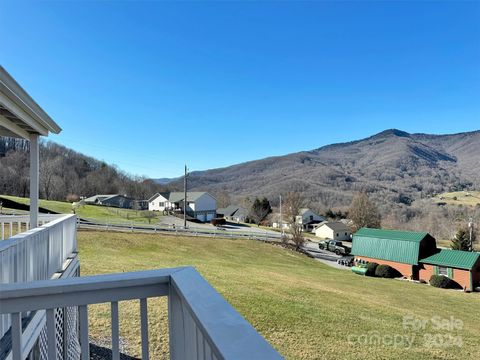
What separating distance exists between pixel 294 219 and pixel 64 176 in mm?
44809

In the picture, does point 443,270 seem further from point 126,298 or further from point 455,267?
point 126,298

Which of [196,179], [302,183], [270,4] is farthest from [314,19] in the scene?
[196,179]

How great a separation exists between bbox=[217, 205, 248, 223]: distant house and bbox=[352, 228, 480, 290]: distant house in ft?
116

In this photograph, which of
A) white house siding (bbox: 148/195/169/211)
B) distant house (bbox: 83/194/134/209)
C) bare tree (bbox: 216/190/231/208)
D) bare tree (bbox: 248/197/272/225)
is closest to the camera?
white house siding (bbox: 148/195/169/211)

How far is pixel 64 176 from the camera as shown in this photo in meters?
57.8

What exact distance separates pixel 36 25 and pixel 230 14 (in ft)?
26.4

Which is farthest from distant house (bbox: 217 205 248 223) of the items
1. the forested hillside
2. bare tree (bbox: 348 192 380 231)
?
bare tree (bbox: 348 192 380 231)

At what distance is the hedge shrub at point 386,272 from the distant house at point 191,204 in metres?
31.7

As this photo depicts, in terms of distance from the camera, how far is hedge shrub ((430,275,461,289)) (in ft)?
72.3

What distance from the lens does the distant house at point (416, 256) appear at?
2203 cm

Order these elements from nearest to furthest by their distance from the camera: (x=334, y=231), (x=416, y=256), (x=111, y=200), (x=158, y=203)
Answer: (x=416, y=256) → (x=334, y=231) → (x=158, y=203) → (x=111, y=200)

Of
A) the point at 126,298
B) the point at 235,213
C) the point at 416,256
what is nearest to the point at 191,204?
the point at 235,213

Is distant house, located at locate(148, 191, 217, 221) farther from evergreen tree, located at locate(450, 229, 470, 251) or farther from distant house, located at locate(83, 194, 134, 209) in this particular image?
evergreen tree, located at locate(450, 229, 470, 251)

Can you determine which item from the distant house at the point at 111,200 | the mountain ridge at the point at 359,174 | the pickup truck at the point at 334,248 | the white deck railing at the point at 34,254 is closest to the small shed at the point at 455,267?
the pickup truck at the point at 334,248
